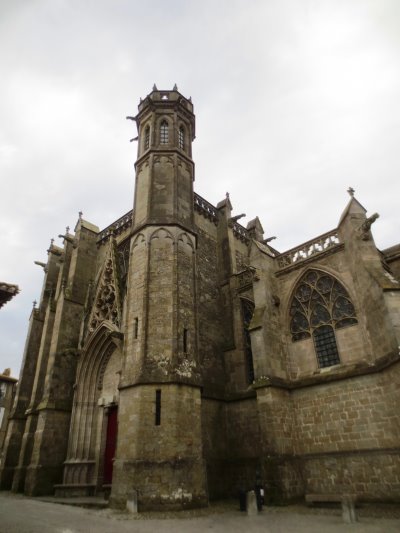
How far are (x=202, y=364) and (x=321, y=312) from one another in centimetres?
495

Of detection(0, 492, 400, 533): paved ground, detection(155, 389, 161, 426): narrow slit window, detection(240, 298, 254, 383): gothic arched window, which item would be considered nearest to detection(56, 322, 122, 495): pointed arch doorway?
detection(155, 389, 161, 426): narrow slit window

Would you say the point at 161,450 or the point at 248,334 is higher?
the point at 248,334

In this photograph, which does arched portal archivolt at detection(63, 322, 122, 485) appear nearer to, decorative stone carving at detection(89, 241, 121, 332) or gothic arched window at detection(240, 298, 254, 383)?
decorative stone carving at detection(89, 241, 121, 332)

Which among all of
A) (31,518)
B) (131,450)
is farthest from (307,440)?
(31,518)

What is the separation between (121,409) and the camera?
11125 mm

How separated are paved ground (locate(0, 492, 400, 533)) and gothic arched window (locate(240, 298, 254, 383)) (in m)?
5.04

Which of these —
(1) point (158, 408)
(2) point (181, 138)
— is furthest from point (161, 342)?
(2) point (181, 138)

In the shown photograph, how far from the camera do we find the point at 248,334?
15.3 metres

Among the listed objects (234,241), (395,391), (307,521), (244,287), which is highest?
(234,241)

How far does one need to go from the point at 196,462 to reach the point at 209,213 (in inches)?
466

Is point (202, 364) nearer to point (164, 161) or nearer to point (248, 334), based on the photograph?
point (248, 334)

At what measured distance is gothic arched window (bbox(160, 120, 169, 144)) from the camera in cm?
1683

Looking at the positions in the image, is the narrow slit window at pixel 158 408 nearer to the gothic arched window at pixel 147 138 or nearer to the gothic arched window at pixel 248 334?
the gothic arched window at pixel 248 334

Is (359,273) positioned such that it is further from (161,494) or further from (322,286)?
(161,494)
